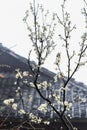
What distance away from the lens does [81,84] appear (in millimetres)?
18703

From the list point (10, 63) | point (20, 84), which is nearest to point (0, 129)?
point (20, 84)

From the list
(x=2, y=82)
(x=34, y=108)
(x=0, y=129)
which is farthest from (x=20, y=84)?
(x=0, y=129)

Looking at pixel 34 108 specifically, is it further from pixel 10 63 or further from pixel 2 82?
pixel 10 63

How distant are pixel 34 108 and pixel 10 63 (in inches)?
300

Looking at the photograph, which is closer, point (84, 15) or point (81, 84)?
point (84, 15)

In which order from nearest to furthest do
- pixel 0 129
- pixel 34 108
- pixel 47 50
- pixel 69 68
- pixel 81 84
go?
pixel 69 68 → pixel 47 50 → pixel 0 129 → pixel 34 108 → pixel 81 84

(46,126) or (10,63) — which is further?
(10,63)

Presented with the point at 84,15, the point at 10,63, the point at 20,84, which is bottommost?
the point at 84,15

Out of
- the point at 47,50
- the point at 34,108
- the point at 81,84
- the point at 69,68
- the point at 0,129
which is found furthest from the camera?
the point at 81,84

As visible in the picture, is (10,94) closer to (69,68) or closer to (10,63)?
(10,63)

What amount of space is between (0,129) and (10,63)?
28.9ft

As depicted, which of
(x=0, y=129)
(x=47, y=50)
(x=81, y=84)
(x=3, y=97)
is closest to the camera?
(x=47, y=50)

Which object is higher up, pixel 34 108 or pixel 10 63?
pixel 10 63

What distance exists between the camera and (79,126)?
49.9ft
